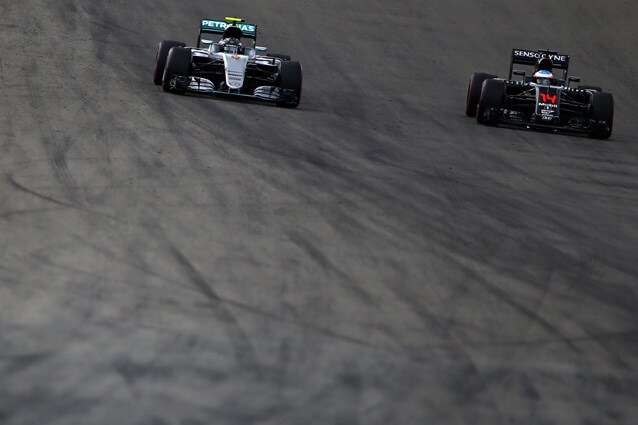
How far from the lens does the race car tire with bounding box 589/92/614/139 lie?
716 inches

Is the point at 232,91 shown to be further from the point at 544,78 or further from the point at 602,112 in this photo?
the point at 602,112

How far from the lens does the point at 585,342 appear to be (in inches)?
364

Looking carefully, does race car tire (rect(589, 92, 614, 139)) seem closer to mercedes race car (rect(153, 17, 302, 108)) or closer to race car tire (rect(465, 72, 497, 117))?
race car tire (rect(465, 72, 497, 117))

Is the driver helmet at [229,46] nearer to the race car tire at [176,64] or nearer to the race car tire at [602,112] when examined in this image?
the race car tire at [176,64]

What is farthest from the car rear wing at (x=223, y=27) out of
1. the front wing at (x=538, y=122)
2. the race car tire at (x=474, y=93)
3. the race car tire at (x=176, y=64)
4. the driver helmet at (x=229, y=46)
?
the front wing at (x=538, y=122)

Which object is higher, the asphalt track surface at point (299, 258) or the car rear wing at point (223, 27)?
the car rear wing at point (223, 27)

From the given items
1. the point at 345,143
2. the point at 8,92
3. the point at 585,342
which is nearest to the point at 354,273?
the point at 585,342

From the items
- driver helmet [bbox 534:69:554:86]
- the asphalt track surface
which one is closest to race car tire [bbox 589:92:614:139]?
the asphalt track surface

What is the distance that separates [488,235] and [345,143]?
418 centimetres

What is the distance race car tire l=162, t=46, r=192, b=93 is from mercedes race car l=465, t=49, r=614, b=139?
14.4ft

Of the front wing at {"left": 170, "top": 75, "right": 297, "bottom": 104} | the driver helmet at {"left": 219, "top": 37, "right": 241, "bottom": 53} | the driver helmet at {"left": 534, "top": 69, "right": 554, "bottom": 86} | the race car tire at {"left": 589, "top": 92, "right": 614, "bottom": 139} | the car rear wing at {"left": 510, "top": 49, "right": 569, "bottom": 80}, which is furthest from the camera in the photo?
the car rear wing at {"left": 510, "top": 49, "right": 569, "bottom": 80}

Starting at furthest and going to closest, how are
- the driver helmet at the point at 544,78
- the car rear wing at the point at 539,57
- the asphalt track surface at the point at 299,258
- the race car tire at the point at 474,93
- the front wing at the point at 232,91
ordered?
1. the car rear wing at the point at 539,57
2. the race car tire at the point at 474,93
3. the driver helmet at the point at 544,78
4. the front wing at the point at 232,91
5. the asphalt track surface at the point at 299,258

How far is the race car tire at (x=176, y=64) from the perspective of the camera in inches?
690

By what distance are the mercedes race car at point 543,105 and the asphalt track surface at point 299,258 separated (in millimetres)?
293
